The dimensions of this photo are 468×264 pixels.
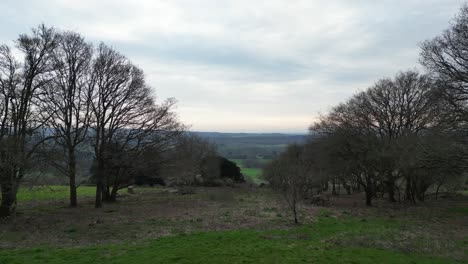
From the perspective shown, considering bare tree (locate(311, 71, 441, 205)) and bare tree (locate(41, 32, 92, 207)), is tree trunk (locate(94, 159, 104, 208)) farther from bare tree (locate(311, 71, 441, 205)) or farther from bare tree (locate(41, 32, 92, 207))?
bare tree (locate(311, 71, 441, 205))

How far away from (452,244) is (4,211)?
22599mm

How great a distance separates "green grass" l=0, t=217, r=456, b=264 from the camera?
34.7 feet

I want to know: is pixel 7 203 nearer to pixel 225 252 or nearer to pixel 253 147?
pixel 225 252

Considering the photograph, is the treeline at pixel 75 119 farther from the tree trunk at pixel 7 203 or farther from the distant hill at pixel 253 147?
the distant hill at pixel 253 147

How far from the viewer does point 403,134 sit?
26984mm

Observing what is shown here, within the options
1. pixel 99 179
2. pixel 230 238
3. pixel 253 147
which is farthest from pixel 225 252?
pixel 253 147

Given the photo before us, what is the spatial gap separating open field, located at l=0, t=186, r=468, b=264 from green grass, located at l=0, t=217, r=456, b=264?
3 cm

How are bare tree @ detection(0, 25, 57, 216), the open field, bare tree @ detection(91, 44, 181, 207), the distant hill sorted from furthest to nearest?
the distant hill < bare tree @ detection(91, 44, 181, 207) < bare tree @ detection(0, 25, 57, 216) < the open field

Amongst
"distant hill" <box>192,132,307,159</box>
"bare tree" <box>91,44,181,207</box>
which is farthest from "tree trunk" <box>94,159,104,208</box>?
"distant hill" <box>192,132,307,159</box>

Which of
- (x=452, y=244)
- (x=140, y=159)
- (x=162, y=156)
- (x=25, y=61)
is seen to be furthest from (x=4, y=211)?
(x=452, y=244)

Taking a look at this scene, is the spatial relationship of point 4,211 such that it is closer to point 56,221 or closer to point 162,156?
point 56,221

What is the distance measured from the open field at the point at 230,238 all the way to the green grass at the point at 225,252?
0.03 metres

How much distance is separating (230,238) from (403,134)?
19.6 meters

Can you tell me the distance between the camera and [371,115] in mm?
31828
